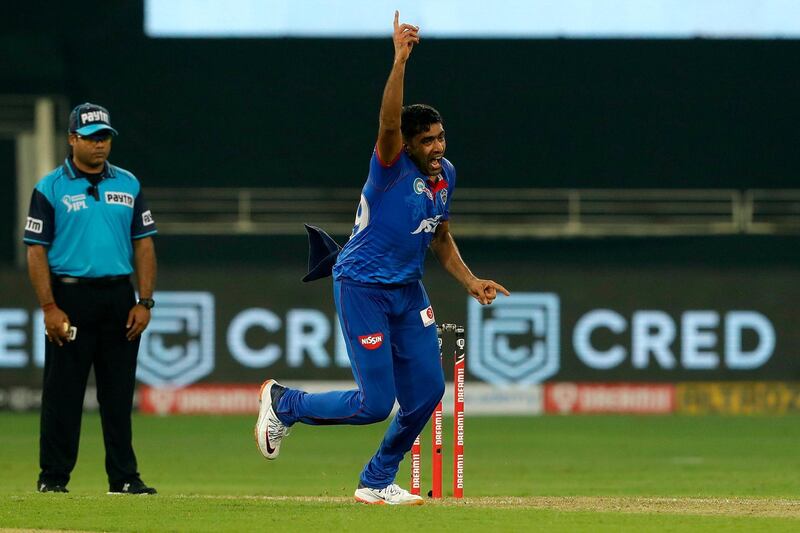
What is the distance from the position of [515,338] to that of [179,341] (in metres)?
3.98

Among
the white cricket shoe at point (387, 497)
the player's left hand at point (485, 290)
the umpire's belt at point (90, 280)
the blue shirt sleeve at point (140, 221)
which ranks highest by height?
the blue shirt sleeve at point (140, 221)

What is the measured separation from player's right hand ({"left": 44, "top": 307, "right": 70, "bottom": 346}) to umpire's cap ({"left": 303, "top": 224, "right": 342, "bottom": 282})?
153 cm

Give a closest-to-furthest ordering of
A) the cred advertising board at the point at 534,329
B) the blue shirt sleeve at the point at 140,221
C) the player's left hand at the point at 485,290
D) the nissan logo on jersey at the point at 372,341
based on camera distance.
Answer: the nissan logo on jersey at the point at 372,341 < the player's left hand at the point at 485,290 < the blue shirt sleeve at the point at 140,221 < the cred advertising board at the point at 534,329

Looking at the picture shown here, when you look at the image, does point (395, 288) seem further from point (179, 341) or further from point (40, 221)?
point (179, 341)

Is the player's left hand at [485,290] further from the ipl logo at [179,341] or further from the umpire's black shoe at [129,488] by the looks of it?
the ipl logo at [179,341]

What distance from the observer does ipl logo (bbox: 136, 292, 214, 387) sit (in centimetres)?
1788

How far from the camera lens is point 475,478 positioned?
39.2ft

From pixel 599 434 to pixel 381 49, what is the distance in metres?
9.38

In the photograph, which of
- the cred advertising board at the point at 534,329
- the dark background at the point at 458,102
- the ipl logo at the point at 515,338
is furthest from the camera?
the dark background at the point at 458,102

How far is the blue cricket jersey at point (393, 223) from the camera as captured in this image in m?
7.38

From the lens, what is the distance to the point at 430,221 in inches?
296

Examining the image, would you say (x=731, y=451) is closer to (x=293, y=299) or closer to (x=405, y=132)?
(x=293, y=299)

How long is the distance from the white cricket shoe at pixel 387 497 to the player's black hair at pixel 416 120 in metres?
1.83

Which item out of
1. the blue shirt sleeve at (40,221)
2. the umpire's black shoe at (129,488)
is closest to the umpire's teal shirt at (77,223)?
the blue shirt sleeve at (40,221)
